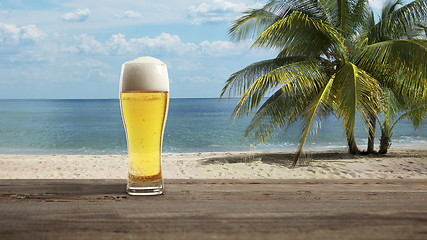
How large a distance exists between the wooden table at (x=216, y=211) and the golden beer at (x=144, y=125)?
3.9 inches

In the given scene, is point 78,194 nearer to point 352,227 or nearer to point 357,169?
point 352,227

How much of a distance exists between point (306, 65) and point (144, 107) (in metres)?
6.74

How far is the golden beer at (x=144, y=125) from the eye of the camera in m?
1.04

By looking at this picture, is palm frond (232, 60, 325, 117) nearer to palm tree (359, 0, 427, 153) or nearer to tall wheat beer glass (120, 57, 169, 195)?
palm tree (359, 0, 427, 153)

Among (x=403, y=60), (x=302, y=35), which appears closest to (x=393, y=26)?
(x=403, y=60)

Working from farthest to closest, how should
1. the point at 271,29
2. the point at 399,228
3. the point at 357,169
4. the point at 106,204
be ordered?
the point at 357,169
the point at 271,29
the point at 106,204
the point at 399,228

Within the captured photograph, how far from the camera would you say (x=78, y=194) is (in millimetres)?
925

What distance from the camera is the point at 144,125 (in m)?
1.06

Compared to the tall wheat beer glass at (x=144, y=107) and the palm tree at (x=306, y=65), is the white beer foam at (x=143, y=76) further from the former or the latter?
the palm tree at (x=306, y=65)

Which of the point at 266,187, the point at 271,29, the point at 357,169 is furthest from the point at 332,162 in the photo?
the point at 266,187

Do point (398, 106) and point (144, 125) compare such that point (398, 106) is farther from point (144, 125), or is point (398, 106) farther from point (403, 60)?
point (144, 125)

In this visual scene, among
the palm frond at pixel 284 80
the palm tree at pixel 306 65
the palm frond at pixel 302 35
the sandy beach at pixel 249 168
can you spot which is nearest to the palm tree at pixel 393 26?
the palm tree at pixel 306 65

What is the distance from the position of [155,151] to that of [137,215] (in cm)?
39

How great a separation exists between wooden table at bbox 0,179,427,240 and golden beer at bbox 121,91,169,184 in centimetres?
10
